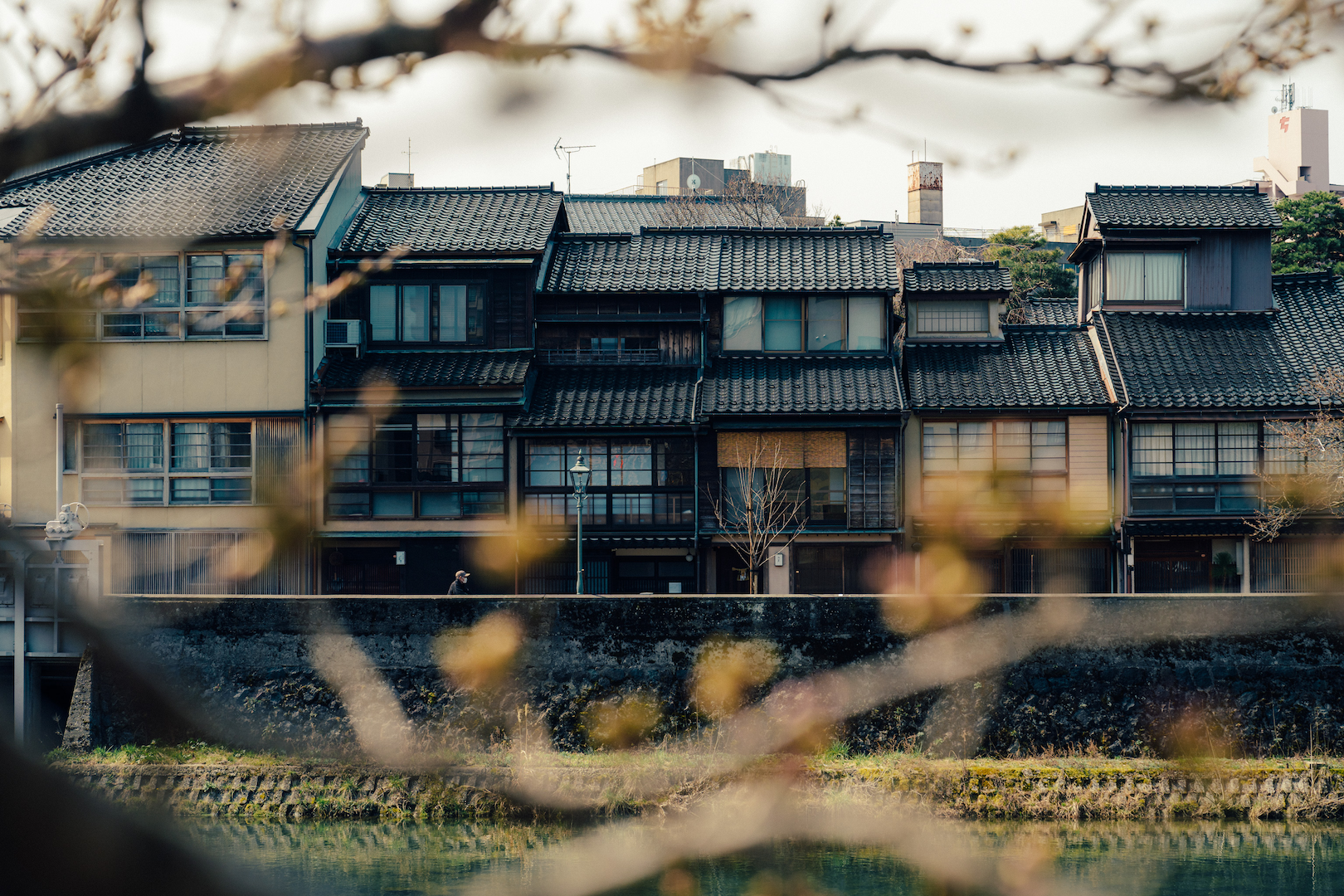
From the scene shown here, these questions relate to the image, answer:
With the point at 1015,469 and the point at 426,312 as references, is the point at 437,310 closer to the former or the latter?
the point at 426,312

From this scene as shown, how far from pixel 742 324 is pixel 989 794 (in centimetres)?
1100

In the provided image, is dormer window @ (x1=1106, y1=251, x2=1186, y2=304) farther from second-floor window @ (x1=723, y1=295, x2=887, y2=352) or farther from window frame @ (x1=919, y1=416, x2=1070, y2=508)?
second-floor window @ (x1=723, y1=295, x2=887, y2=352)

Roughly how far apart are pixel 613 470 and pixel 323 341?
19.3 feet

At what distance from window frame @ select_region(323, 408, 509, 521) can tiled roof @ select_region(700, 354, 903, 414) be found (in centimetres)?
393

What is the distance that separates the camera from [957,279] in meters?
22.3

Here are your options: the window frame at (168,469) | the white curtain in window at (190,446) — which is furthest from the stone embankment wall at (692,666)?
the white curtain in window at (190,446)

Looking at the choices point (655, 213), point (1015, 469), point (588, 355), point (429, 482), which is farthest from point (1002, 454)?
point (655, 213)

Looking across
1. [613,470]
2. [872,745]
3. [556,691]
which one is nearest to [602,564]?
[613,470]

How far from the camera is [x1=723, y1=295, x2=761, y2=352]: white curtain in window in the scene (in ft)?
73.0

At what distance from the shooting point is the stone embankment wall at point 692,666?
45.8 feet

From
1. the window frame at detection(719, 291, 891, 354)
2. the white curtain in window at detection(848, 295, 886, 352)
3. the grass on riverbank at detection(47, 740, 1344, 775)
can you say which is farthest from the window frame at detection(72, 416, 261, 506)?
the white curtain in window at detection(848, 295, 886, 352)

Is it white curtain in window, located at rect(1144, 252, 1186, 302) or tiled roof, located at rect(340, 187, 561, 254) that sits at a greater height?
tiled roof, located at rect(340, 187, 561, 254)

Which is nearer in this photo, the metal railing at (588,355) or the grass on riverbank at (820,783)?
the grass on riverbank at (820,783)

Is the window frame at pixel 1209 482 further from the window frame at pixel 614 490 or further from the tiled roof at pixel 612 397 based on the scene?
the tiled roof at pixel 612 397
